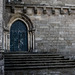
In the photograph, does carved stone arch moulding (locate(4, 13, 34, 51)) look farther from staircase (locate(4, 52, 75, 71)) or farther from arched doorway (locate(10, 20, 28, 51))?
staircase (locate(4, 52, 75, 71))

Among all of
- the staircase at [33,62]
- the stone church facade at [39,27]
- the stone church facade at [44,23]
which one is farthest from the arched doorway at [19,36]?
the staircase at [33,62]

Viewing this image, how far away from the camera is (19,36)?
1434 centimetres

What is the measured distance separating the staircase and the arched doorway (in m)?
2.81

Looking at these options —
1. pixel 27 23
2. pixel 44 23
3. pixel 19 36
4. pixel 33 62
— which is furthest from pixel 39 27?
pixel 33 62

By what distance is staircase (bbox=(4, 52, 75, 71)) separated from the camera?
9648mm

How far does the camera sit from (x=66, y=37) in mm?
14391

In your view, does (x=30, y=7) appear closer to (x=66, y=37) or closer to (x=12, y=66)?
(x=66, y=37)

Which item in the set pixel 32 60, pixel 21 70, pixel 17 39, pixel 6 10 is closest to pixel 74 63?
pixel 32 60

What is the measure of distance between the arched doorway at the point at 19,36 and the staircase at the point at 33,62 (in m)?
2.81

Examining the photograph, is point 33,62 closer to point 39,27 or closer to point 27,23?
point 39,27

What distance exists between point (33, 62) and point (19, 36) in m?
4.27

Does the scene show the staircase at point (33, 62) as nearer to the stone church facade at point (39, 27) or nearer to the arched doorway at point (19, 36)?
the stone church facade at point (39, 27)

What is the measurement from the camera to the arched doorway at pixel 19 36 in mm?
14172

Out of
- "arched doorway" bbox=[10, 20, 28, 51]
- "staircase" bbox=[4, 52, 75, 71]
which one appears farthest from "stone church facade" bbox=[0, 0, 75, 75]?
"staircase" bbox=[4, 52, 75, 71]
